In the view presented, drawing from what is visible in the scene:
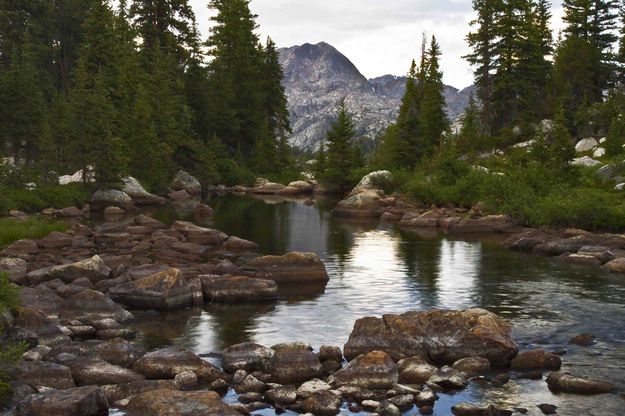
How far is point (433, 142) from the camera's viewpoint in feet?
271

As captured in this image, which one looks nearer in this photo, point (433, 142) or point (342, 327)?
point (342, 327)

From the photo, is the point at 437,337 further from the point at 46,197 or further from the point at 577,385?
the point at 46,197

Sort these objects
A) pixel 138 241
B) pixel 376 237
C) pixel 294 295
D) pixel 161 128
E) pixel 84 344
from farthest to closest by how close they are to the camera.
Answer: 1. pixel 161 128
2. pixel 376 237
3. pixel 138 241
4. pixel 294 295
5. pixel 84 344

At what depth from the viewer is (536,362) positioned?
53.0ft

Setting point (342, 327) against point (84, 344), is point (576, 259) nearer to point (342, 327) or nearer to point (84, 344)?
point (342, 327)

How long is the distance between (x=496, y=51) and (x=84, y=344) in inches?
2795

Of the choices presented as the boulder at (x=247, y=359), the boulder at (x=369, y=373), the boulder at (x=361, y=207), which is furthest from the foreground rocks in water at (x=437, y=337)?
the boulder at (x=361, y=207)

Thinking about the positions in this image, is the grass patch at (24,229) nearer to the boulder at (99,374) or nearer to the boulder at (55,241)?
the boulder at (55,241)

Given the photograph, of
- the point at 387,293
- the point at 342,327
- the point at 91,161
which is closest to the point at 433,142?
the point at 91,161

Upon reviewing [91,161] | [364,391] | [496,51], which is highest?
[496,51]

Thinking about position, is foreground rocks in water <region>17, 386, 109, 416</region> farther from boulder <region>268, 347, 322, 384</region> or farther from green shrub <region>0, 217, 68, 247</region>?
green shrub <region>0, 217, 68, 247</region>

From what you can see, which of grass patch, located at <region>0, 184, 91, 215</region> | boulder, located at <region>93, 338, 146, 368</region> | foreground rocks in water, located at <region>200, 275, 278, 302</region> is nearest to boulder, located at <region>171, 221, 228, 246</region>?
foreground rocks in water, located at <region>200, 275, 278, 302</region>

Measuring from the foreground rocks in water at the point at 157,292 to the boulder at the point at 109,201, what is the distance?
36.0 m

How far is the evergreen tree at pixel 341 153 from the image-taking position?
258 feet
